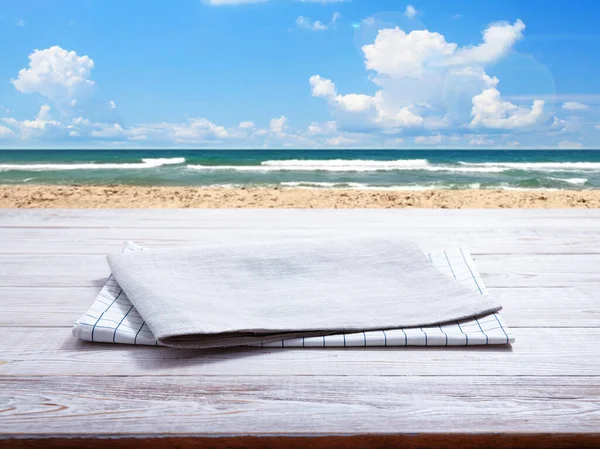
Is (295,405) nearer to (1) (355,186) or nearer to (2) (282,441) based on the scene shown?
(2) (282,441)

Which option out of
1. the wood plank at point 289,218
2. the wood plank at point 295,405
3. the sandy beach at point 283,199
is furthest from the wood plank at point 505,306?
the sandy beach at point 283,199

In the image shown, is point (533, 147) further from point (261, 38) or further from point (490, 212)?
point (490, 212)

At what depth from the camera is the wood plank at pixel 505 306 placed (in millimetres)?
742

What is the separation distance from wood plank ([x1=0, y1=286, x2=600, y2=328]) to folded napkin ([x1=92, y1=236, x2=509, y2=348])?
62 millimetres

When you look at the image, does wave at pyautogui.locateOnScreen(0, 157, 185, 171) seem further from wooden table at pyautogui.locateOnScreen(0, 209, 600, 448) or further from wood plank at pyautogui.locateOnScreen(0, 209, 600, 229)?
wooden table at pyautogui.locateOnScreen(0, 209, 600, 448)

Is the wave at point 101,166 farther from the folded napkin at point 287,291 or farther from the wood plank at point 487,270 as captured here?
the folded napkin at point 287,291

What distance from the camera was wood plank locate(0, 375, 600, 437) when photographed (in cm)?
48

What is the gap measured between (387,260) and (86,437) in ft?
1.74

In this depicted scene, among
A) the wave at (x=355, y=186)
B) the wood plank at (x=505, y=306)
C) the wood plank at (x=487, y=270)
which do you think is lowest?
the wave at (x=355, y=186)

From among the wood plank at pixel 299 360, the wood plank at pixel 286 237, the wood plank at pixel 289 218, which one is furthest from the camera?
the wood plank at pixel 289 218

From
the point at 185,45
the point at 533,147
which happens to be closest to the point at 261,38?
the point at 185,45

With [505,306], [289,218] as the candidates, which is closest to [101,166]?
[289,218]

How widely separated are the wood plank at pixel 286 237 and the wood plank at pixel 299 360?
0.48 meters

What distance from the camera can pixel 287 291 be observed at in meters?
0.78
